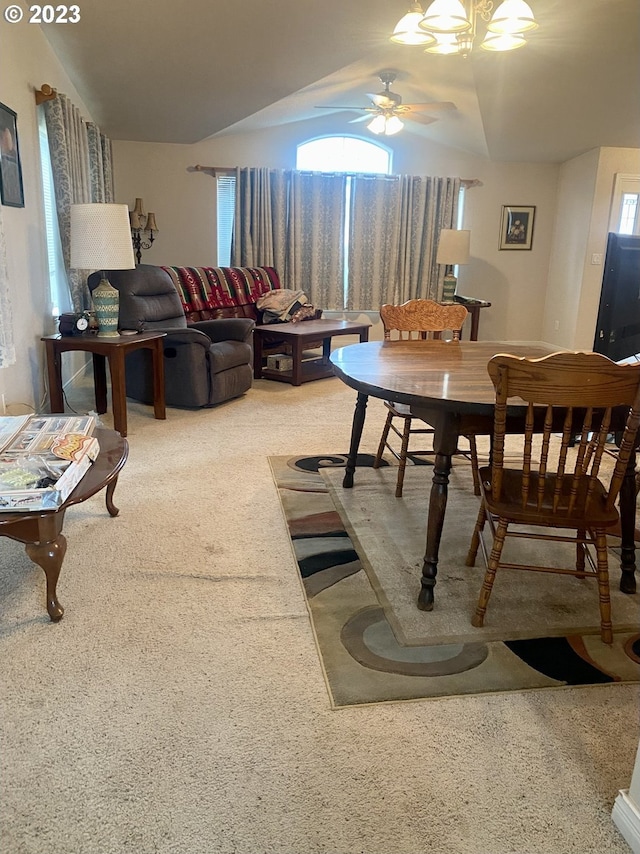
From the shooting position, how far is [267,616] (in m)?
1.94

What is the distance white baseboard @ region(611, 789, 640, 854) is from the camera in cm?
119

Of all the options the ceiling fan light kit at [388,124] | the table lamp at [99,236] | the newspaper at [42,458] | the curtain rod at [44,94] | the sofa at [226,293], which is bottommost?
the newspaper at [42,458]

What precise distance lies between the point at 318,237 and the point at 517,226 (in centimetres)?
236

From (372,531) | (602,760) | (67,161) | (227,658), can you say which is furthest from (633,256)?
(67,161)

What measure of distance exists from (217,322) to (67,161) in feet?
4.96

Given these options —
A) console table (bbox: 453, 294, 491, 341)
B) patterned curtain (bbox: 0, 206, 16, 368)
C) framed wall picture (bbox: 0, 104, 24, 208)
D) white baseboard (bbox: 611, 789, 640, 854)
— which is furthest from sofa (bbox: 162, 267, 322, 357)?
white baseboard (bbox: 611, 789, 640, 854)

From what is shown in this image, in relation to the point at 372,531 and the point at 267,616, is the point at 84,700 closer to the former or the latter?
the point at 267,616

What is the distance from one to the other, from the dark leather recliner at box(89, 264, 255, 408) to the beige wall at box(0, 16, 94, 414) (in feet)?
1.56

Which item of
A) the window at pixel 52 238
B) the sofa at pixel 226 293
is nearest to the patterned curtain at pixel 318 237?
the sofa at pixel 226 293

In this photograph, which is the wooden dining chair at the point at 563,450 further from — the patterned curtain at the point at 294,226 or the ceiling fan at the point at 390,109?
the patterned curtain at the point at 294,226

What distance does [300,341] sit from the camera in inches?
201

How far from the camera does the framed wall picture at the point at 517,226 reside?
23.9 ft

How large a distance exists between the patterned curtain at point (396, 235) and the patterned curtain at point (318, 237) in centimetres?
15

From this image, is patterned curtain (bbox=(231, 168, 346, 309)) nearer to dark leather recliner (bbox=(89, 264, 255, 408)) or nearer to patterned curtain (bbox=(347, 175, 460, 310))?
patterned curtain (bbox=(347, 175, 460, 310))
